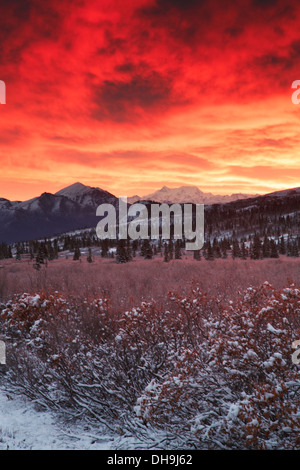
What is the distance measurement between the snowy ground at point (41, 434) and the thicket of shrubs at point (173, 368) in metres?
0.34

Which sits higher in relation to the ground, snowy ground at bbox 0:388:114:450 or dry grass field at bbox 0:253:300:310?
dry grass field at bbox 0:253:300:310

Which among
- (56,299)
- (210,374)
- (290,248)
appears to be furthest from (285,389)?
(290,248)

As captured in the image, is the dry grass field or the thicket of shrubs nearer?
the thicket of shrubs

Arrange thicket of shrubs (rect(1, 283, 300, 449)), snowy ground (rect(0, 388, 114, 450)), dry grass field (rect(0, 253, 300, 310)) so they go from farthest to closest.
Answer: dry grass field (rect(0, 253, 300, 310)) → snowy ground (rect(0, 388, 114, 450)) → thicket of shrubs (rect(1, 283, 300, 449))

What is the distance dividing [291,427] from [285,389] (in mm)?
665

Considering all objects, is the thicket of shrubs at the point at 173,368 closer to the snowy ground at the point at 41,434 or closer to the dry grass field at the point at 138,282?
the snowy ground at the point at 41,434

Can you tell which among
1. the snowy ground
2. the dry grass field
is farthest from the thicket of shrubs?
the dry grass field

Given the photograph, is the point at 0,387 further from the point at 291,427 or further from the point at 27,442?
the point at 291,427

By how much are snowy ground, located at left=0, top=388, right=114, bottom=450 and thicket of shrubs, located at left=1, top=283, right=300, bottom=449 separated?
0.34 m

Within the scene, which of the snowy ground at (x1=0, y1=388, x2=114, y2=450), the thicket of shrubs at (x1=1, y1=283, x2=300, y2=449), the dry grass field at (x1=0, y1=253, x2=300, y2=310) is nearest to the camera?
the thicket of shrubs at (x1=1, y1=283, x2=300, y2=449)

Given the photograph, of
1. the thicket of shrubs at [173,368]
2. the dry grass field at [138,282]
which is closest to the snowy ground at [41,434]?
the thicket of shrubs at [173,368]

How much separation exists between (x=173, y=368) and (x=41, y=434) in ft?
11.3

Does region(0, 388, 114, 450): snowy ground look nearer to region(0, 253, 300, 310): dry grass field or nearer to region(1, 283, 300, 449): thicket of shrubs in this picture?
region(1, 283, 300, 449): thicket of shrubs

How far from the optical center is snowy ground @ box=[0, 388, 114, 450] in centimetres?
→ 551
